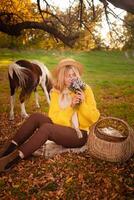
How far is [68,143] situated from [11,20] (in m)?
4.00

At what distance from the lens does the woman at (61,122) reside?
192 inches

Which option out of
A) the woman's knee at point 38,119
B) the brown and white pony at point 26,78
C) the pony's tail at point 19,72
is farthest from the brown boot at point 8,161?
the pony's tail at point 19,72

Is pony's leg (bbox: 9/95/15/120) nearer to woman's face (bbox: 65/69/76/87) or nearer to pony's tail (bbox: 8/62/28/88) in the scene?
pony's tail (bbox: 8/62/28/88)

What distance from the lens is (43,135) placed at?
192 inches

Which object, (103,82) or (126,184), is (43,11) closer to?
(103,82)

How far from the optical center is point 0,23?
26.3ft

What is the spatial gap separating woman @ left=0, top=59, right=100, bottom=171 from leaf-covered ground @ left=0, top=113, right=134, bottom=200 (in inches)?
7.2

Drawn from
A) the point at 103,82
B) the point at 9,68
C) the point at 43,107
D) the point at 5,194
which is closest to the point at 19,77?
the point at 9,68

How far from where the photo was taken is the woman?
489 centimetres

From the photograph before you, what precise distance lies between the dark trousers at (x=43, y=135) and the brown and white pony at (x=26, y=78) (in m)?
2.57

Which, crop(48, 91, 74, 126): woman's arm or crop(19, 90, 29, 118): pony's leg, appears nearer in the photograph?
crop(48, 91, 74, 126): woman's arm

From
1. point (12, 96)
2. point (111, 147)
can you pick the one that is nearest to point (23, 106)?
point (12, 96)

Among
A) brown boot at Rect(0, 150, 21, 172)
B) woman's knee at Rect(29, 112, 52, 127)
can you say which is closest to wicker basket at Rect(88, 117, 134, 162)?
woman's knee at Rect(29, 112, 52, 127)

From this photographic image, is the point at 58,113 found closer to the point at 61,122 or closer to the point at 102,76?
the point at 61,122
